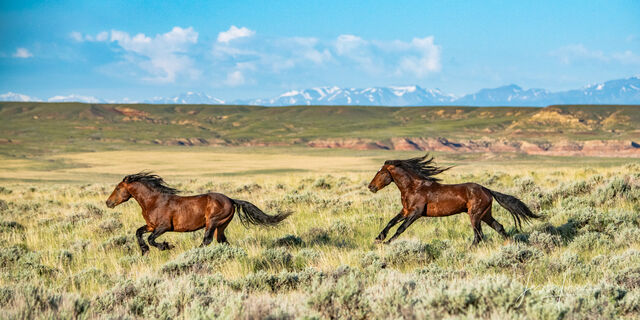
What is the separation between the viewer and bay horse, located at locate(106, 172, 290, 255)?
25.0ft

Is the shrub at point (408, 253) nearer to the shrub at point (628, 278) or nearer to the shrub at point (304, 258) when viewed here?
the shrub at point (304, 258)

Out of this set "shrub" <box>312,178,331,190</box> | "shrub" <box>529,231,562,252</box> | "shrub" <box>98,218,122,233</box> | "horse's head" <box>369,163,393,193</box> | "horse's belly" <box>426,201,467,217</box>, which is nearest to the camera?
"shrub" <box>529,231,562,252</box>

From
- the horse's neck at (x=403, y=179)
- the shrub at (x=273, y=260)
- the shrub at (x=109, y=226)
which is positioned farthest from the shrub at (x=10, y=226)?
the horse's neck at (x=403, y=179)

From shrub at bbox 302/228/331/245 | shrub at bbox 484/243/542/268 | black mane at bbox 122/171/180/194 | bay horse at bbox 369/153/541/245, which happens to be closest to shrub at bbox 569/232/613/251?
bay horse at bbox 369/153/541/245

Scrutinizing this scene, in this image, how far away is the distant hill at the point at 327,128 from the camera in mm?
90312

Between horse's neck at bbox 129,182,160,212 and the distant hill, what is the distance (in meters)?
74.9

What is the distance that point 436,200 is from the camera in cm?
817

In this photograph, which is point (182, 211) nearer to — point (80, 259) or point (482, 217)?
point (80, 259)

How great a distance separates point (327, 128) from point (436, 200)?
132 meters

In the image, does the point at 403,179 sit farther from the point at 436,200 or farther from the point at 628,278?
the point at 628,278

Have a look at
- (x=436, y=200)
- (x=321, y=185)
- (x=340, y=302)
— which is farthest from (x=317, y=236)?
(x=321, y=185)

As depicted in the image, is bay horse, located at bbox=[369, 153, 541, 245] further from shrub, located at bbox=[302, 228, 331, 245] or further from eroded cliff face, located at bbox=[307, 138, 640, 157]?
eroded cliff face, located at bbox=[307, 138, 640, 157]

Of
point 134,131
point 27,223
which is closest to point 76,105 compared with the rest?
point 134,131

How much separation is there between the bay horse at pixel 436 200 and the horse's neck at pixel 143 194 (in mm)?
3272
